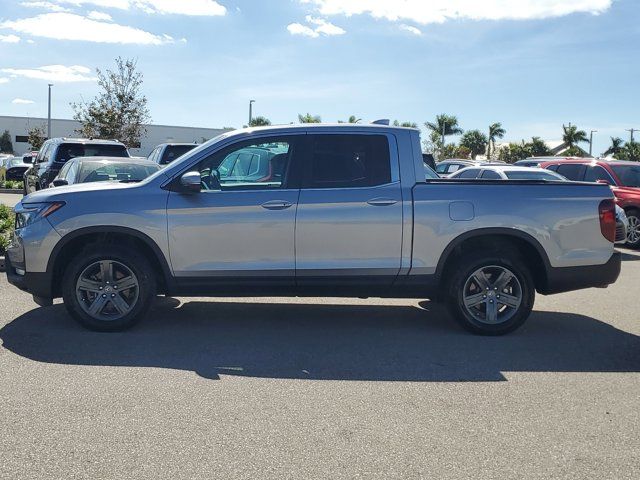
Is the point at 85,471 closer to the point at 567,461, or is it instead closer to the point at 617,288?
the point at 567,461

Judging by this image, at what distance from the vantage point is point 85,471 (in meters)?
3.71

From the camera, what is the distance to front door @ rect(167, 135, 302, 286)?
6.41 meters

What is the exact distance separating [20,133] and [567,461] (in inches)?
2966

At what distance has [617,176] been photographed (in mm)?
14648

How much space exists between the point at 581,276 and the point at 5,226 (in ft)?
27.7

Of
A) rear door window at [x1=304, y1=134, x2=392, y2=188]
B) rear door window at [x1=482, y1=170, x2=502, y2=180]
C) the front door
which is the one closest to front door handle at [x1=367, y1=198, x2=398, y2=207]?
rear door window at [x1=304, y1=134, x2=392, y2=188]

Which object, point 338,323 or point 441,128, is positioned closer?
point 338,323

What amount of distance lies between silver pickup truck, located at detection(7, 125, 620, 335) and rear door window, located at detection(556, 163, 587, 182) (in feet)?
28.9

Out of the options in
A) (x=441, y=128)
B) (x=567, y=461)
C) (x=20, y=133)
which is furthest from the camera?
(x=20, y=133)

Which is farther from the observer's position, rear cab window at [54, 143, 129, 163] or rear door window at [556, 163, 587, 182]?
rear door window at [556, 163, 587, 182]

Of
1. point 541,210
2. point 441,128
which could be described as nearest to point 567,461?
point 541,210

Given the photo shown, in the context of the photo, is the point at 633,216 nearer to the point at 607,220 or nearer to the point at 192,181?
the point at 607,220

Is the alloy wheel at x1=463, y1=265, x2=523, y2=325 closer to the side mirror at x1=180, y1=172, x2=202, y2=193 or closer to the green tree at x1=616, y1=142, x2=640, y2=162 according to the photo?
the side mirror at x1=180, y1=172, x2=202, y2=193

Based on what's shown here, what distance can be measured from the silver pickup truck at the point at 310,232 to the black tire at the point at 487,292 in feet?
0.04
